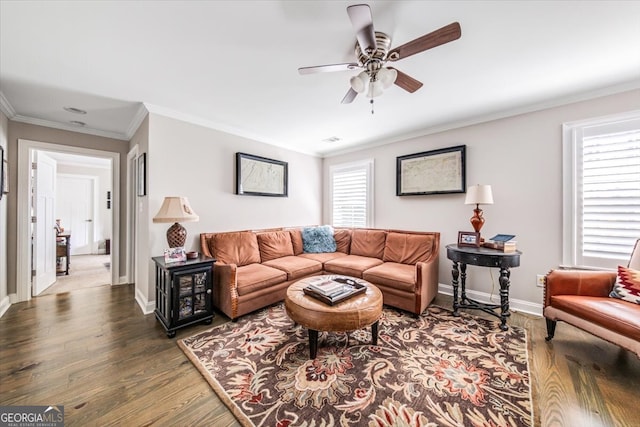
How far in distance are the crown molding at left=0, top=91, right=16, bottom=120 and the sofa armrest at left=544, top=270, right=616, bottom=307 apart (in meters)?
5.61

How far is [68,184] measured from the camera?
6.14 meters

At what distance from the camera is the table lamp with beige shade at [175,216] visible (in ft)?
7.92

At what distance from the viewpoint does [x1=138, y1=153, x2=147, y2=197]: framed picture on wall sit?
276 centimetres

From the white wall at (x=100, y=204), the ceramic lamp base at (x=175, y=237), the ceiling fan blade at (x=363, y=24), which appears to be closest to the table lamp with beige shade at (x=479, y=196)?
the ceiling fan blade at (x=363, y=24)

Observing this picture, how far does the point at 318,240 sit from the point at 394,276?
1.56 meters

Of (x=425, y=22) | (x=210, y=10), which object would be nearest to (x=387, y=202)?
(x=425, y=22)

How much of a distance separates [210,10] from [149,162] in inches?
75.2

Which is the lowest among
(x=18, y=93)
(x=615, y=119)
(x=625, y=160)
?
(x=625, y=160)

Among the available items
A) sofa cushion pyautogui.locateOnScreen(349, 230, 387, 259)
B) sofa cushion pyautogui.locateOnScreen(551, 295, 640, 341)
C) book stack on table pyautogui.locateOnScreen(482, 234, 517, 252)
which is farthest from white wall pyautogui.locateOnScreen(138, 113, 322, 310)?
sofa cushion pyautogui.locateOnScreen(551, 295, 640, 341)

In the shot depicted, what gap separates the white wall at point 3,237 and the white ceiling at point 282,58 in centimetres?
24

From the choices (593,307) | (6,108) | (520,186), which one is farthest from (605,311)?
(6,108)

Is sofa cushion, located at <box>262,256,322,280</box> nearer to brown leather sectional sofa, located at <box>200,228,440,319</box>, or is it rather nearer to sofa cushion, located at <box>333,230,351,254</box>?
brown leather sectional sofa, located at <box>200,228,440,319</box>

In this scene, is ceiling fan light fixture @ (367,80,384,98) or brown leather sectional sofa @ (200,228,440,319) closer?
ceiling fan light fixture @ (367,80,384,98)

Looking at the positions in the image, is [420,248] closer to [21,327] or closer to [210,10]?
[210,10]
